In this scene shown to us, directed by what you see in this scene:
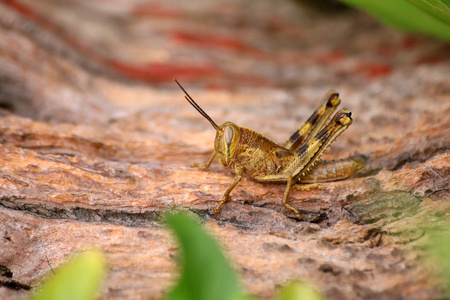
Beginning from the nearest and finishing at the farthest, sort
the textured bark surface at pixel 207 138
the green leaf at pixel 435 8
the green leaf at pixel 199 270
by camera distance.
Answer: the green leaf at pixel 199 270 → the textured bark surface at pixel 207 138 → the green leaf at pixel 435 8

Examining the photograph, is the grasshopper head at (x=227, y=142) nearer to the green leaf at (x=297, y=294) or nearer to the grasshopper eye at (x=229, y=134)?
the grasshopper eye at (x=229, y=134)

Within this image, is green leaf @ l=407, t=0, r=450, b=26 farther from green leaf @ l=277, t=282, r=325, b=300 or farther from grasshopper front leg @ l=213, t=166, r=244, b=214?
green leaf @ l=277, t=282, r=325, b=300

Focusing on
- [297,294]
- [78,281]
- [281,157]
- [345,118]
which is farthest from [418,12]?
[78,281]

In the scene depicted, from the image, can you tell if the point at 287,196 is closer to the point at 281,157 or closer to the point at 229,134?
the point at 281,157

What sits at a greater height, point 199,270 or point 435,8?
point 435,8

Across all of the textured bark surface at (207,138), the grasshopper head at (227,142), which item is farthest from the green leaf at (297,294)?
the grasshopper head at (227,142)

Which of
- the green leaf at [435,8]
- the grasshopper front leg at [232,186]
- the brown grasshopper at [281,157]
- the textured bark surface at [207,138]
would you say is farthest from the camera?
the brown grasshopper at [281,157]
